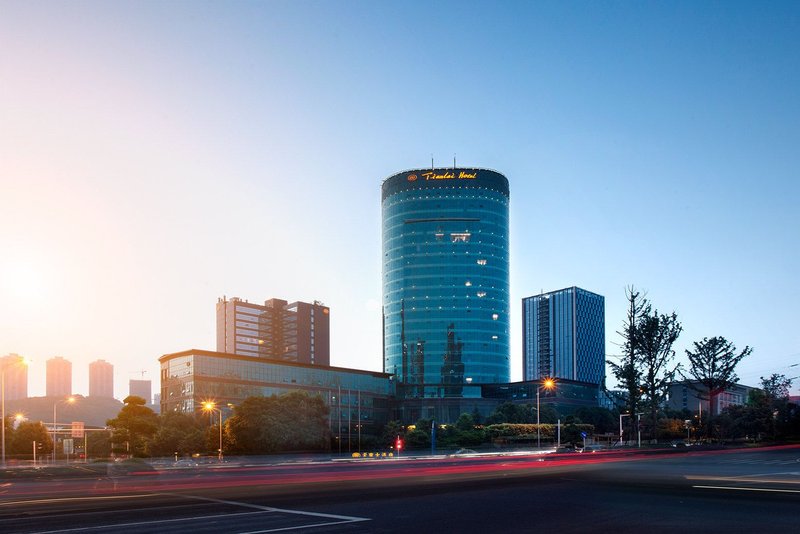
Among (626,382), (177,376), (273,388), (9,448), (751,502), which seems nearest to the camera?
(751,502)

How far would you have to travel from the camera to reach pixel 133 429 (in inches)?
4237

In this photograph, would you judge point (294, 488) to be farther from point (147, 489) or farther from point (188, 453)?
point (188, 453)

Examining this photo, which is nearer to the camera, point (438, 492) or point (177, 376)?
point (438, 492)

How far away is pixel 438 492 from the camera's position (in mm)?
27703

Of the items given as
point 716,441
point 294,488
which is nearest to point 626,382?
point 716,441

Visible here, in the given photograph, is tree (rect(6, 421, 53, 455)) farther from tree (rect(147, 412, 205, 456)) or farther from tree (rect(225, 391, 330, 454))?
tree (rect(225, 391, 330, 454))

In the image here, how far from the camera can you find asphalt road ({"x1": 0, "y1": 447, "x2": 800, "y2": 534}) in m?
17.8

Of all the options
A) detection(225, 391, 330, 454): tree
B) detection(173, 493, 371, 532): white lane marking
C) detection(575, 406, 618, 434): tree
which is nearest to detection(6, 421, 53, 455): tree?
detection(225, 391, 330, 454): tree

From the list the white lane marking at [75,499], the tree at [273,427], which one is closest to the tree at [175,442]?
the tree at [273,427]

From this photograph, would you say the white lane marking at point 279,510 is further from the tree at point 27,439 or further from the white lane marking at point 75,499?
the tree at point 27,439

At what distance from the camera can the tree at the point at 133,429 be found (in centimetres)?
10462

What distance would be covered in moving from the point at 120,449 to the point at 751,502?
10476 cm

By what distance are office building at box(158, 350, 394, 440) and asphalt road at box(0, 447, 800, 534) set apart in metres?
85.1

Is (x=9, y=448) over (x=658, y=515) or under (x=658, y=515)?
under
